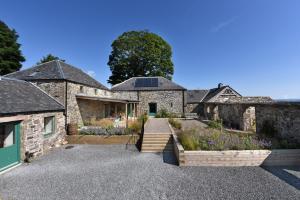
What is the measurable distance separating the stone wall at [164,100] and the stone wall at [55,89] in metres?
10.3

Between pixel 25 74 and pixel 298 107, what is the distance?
52.5ft

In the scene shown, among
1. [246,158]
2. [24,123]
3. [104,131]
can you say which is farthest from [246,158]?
[24,123]

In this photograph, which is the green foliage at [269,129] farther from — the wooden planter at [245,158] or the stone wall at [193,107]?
the stone wall at [193,107]

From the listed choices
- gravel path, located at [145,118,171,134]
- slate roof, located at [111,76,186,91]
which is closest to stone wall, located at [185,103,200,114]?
slate roof, located at [111,76,186,91]

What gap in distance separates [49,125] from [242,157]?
955cm

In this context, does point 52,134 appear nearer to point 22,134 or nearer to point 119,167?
point 22,134

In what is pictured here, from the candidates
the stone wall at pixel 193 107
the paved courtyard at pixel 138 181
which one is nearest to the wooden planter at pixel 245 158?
the paved courtyard at pixel 138 181

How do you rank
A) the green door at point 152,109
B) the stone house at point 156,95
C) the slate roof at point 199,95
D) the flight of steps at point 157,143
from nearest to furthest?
1. the flight of steps at point 157,143
2. the stone house at point 156,95
3. the green door at point 152,109
4. the slate roof at point 199,95

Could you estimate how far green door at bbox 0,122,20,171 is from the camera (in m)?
6.13

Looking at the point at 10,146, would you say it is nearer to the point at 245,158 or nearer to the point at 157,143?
the point at 157,143

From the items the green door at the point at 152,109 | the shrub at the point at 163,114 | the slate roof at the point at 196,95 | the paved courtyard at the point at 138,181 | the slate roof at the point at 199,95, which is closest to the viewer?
the paved courtyard at the point at 138,181

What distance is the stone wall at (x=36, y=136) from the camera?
697 cm

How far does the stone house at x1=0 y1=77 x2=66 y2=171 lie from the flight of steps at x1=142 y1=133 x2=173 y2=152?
504cm

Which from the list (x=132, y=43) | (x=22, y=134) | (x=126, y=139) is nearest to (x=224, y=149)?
(x=126, y=139)
